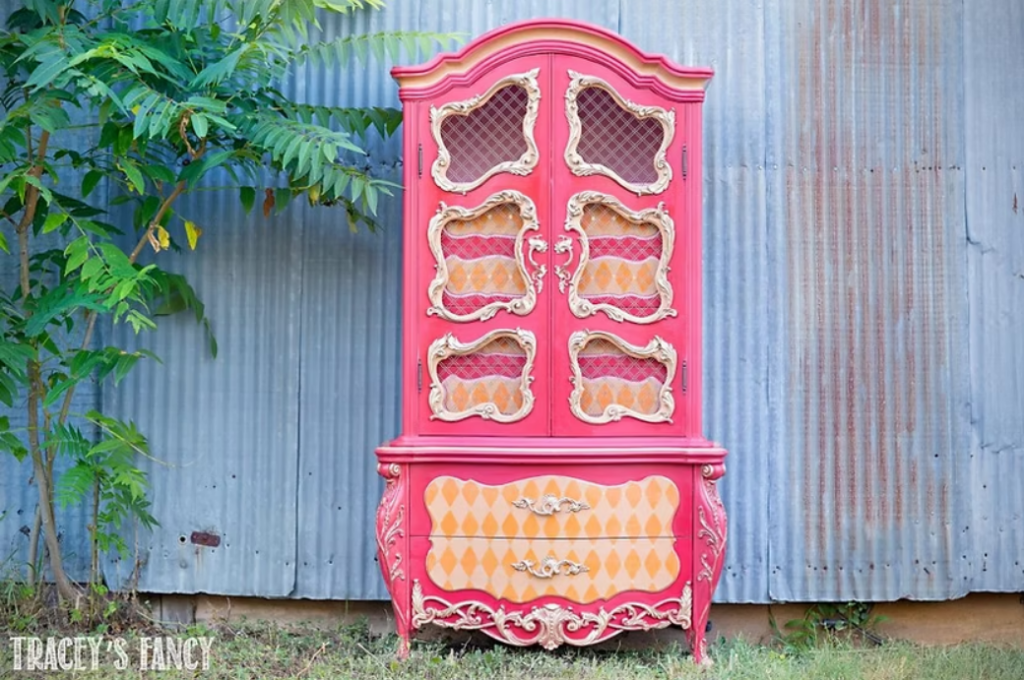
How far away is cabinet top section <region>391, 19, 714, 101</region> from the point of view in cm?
446

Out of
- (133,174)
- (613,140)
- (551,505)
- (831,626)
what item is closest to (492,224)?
(613,140)

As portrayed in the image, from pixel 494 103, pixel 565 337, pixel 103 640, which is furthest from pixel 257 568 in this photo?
pixel 494 103

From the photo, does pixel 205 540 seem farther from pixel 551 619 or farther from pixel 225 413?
pixel 551 619

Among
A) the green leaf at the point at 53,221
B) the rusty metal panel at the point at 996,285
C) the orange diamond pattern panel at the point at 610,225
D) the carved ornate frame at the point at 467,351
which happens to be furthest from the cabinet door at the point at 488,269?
the rusty metal panel at the point at 996,285

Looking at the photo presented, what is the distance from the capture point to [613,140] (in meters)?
4.56

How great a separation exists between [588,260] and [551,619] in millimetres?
1445

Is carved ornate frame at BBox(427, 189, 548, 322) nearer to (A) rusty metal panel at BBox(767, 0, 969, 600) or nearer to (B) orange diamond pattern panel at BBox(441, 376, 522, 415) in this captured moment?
(B) orange diamond pattern panel at BBox(441, 376, 522, 415)

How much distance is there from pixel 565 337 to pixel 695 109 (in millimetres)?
1097

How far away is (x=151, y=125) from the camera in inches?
161

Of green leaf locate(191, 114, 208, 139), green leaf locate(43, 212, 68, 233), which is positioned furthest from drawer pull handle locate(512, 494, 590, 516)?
green leaf locate(43, 212, 68, 233)

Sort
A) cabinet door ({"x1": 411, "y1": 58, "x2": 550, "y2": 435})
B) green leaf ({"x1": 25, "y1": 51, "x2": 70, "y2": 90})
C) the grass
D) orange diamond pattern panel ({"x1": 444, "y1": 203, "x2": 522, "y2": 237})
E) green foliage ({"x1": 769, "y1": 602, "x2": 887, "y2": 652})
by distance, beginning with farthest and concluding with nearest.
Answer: green foliage ({"x1": 769, "y1": 602, "x2": 887, "y2": 652}) → orange diamond pattern panel ({"x1": 444, "y1": 203, "x2": 522, "y2": 237}) → cabinet door ({"x1": 411, "y1": 58, "x2": 550, "y2": 435}) → the grass → green leaf ({"x1": 25, "y1": 51, "x2": 70, "y2": 90})

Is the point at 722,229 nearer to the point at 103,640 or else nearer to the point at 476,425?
the point at 476,425

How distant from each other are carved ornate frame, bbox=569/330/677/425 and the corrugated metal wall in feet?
2.32

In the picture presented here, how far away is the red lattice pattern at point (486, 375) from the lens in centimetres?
444
